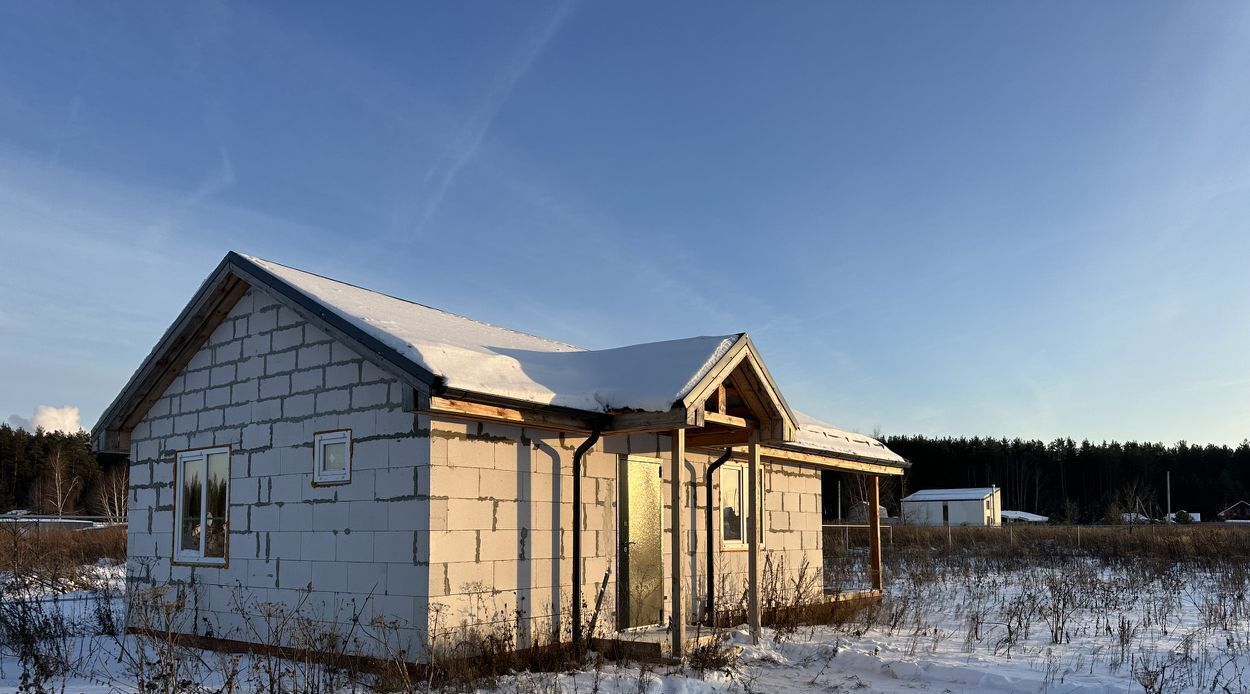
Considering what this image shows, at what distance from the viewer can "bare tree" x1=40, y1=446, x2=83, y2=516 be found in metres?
58.3

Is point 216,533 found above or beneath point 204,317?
beneath

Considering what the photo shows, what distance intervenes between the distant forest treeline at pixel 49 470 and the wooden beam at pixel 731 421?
58979 millimetres

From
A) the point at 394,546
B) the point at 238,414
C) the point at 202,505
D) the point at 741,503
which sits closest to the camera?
the point at 394,546

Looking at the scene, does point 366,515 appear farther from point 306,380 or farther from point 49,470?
point 49,470

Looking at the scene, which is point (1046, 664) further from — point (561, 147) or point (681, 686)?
point (561, 147)

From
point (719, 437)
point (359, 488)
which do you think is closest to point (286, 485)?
point (359, 488)

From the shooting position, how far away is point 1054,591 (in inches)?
597

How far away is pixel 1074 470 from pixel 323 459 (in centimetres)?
8660

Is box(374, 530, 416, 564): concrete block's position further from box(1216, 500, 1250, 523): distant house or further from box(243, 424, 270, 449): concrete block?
box(1216, 500, 1250, 523): distant house

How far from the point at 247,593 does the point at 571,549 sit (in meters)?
3.57

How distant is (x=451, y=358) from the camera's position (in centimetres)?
888

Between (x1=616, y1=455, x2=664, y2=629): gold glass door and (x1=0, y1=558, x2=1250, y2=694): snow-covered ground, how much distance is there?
1.16m

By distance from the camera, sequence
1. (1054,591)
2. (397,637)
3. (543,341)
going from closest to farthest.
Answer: (397,637) → (543,341) → (1054,591)

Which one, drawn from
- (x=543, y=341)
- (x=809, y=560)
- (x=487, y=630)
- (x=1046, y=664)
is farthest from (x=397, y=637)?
(x=809, y=560)
